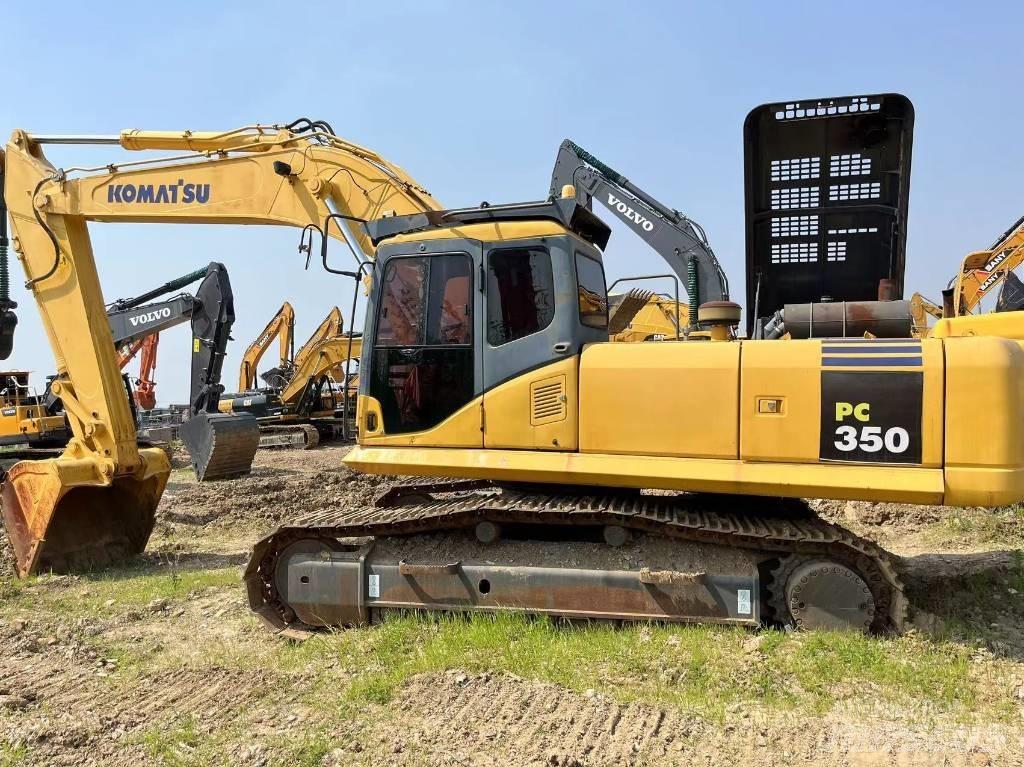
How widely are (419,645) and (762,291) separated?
435 centimetres

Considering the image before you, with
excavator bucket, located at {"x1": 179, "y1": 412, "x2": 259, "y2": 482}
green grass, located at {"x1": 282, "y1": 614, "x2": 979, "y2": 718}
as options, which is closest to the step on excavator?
green grass, located at {"x1": 282, "y1": 614, "x2": 979, "y2": 718}

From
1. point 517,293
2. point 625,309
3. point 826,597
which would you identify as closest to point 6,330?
point 517,293

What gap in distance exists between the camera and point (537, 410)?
4926 millimetres

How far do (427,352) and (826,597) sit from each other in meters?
2.86

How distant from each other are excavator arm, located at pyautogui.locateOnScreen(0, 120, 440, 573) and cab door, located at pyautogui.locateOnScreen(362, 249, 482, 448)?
1.66m

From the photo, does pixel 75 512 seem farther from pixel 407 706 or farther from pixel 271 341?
pixel 271 341

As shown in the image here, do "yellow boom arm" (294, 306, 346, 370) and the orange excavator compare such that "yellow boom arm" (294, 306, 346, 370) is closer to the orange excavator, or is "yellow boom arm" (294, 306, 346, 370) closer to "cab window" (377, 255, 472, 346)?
the orange excavator

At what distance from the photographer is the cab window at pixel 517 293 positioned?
4992 mm

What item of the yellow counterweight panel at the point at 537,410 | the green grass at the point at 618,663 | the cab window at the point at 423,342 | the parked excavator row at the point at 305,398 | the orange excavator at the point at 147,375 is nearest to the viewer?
the green grass at the point at 618,663

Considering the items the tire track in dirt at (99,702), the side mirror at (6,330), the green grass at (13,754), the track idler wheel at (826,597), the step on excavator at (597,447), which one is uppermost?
the side mirror at (6,330)

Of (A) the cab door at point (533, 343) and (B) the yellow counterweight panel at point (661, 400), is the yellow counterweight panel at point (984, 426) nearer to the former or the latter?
(B) the yellow counterweight panel at point (661, 400)

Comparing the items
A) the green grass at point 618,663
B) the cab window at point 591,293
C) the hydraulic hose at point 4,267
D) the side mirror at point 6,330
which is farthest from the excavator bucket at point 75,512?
the cab window at point 591,293

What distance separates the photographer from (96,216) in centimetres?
721

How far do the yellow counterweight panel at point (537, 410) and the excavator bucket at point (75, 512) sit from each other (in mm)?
4131
